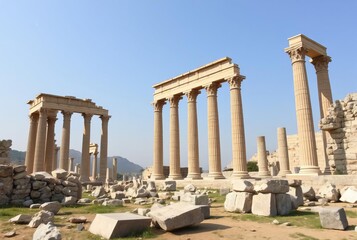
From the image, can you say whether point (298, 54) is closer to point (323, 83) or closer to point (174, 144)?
point (323, 83)

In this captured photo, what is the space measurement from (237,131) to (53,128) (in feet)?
90.9

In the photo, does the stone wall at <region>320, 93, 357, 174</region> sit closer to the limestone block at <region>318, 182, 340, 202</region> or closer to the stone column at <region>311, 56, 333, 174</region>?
the stone column at <region>311, 56, 333, 174</region>

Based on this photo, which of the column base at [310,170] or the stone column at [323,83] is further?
the stone column at [323,83]

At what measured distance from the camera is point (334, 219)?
8.36m

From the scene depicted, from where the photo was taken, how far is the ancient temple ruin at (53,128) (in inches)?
1471

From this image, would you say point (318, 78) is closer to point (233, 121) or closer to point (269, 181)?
point (233, 121)

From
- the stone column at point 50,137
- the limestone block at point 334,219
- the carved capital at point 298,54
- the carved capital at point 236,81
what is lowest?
the limestone block at point 334,219

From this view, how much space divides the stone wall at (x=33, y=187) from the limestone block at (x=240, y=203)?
827 centimetres

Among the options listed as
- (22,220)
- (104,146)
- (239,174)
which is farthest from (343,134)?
(104,146)

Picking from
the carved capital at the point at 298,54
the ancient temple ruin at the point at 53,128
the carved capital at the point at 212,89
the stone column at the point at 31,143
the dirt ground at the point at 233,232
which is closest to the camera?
the dirt ground at the point at 233,232

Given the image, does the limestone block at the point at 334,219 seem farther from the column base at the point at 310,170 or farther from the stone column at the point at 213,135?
the stone column at the point at 213,135

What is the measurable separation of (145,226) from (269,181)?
5.37m

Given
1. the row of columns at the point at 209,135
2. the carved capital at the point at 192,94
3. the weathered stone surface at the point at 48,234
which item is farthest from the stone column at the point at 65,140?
the weathered stone surface at the point at 48,234

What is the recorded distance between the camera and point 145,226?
8.09 meters
